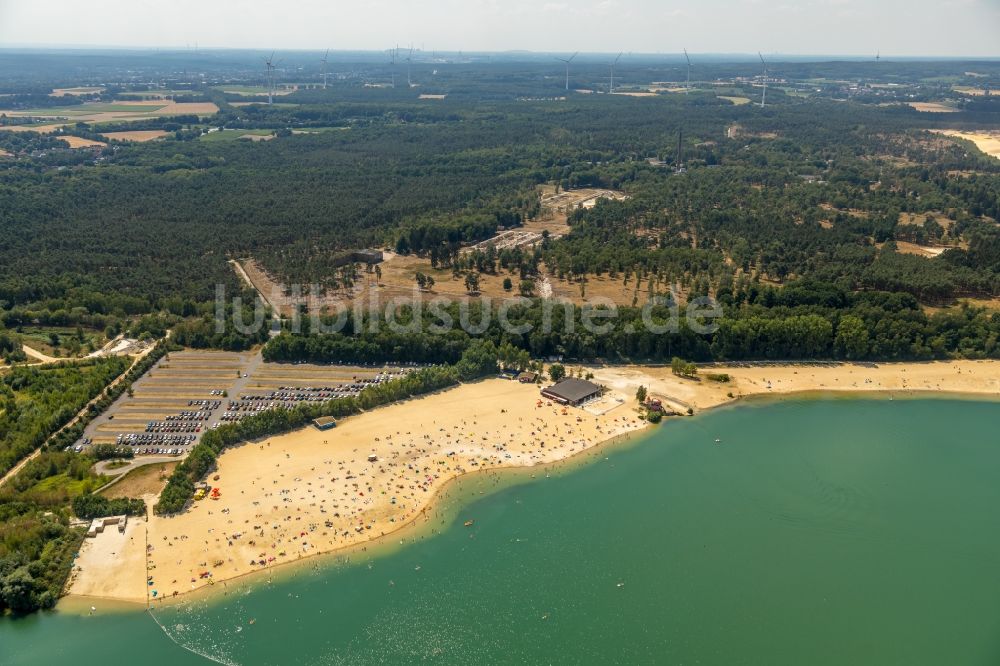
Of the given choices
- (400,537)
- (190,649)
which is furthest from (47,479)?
(400,537)

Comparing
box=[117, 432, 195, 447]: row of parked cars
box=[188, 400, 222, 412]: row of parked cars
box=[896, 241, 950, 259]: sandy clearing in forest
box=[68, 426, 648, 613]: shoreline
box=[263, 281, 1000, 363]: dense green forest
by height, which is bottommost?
box=[68, 426, 648, 613]: shoreline

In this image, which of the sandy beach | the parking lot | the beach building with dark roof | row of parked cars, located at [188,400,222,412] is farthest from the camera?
the beach building with dark roof

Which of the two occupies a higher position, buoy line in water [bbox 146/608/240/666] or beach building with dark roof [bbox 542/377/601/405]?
beach building with dark roof [bbox 542/377/601/405]

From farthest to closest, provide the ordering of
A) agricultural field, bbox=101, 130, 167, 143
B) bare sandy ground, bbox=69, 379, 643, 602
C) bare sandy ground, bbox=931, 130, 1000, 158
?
agricultural field, bbox=101, 130, 167, 143 < bare sandy ground, bbox=931, 130, 1000, 158 < bare sandy ground, bbox=69, 379, 643, 602

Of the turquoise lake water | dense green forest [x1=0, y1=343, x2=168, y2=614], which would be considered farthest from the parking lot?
the turquoise lake water

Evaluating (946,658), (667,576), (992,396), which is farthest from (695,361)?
(946,658)

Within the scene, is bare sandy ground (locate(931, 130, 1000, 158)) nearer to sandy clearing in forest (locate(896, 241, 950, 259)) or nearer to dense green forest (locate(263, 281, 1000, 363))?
sandy clearing in forest (locate(896, 241, 950, 259))
